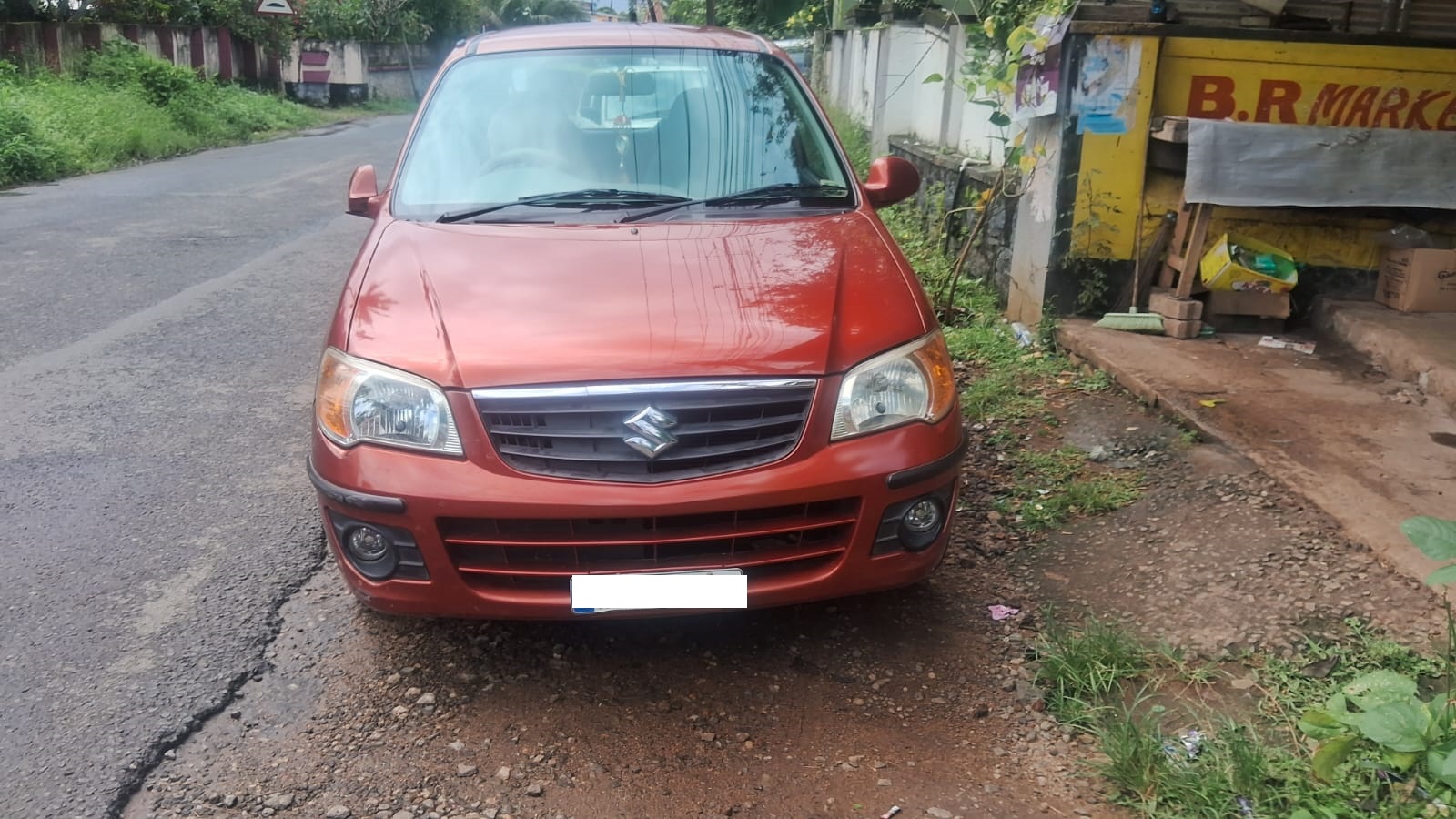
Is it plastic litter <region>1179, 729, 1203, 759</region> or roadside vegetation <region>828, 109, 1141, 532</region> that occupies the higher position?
roadside vegetation <region>828, 109, 1141, 532</region>

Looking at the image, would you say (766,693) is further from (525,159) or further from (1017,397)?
(1017,397)

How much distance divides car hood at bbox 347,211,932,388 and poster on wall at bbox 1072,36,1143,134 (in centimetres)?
238

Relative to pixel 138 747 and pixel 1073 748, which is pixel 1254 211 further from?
pixel 138 747

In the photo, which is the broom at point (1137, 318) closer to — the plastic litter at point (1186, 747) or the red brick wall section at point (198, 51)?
the plastic litter at point (1186, 747)

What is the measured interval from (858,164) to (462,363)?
27.8 feet

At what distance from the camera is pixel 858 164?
34.9 feet

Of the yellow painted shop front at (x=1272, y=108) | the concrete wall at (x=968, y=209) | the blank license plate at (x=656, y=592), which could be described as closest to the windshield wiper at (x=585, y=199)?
the blank license plate at (x=656, y=592)

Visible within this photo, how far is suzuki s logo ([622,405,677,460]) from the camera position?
2592 millimetres

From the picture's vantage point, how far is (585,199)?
3.62 m

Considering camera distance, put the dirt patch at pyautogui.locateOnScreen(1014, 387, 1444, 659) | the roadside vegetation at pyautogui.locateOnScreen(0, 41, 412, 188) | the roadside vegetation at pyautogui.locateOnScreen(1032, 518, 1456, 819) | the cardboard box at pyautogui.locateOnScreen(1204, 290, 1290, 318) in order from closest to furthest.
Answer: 1. the roadside vegetation at pyautogui.locateOnScreen(1032, 518, 1456, 819)
2. the dirt patch at pyautogui.locateOnScreen(1014, 387, 1444, 659)
3. the cardboard box at pyautogui.locateOnScreen(1204, 290, 1290, 318)
4. the roadside vegetation at pyautogui.locateOnScreen(0, 41, 412, 188)

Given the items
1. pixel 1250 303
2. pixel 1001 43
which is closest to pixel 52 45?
pixel 1001 43

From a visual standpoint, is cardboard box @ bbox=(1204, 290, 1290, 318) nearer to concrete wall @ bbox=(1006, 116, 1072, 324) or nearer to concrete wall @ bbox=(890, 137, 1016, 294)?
concrete wall @ bbox=(1006, 116, 1072, 324)

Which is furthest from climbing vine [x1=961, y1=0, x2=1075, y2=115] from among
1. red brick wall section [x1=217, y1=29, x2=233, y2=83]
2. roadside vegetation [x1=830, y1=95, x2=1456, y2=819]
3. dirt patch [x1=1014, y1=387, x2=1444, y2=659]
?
red brick wall section [x1=217, y1=29, x2=233, y2=83]

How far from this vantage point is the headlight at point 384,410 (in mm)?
2670
